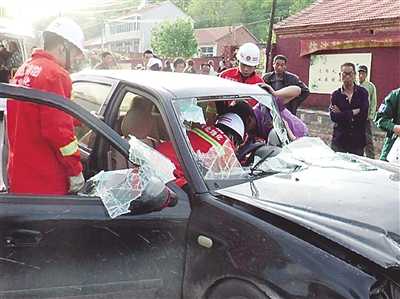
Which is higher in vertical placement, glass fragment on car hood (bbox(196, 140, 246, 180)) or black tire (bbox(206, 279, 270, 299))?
glass fragment on car hood (bbox(196, 140, 246, 180))

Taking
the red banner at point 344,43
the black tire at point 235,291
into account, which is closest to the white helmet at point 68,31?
the black tire at point 235,291

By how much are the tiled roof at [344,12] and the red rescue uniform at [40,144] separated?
34.0 feet

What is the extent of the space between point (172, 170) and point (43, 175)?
0.73m

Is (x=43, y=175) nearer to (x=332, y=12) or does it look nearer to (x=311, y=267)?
A: (x=311, y=267)

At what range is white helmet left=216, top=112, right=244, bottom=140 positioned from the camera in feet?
9.83

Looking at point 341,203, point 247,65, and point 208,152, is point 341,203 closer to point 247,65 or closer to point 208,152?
point 208,152

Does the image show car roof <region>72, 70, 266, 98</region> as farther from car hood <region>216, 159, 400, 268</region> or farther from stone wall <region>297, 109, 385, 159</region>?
stone wall <region>297, 109, 385, 159</region>

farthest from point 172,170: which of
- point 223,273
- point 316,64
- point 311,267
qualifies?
point 316,64

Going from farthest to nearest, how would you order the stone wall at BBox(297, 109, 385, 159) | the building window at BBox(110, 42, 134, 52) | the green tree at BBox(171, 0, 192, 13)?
the green tree at BBox(171, 0, 192, 13) < the building window at BBox(110, 42, 134, 52) < the stone wall at BBox(297, 109, 385, 159)

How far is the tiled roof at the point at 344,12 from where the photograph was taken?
11.4 m

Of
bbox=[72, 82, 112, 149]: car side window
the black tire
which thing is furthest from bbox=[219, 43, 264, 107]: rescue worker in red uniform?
the black tire

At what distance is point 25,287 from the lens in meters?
2.01

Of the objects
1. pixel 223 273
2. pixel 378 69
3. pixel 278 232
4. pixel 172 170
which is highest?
pixel 378 69

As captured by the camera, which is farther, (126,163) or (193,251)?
(126,163)
